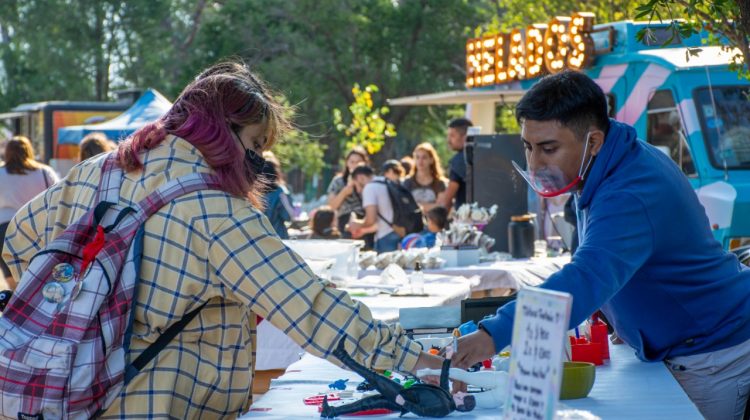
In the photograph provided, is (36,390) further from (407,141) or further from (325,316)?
(407,141)

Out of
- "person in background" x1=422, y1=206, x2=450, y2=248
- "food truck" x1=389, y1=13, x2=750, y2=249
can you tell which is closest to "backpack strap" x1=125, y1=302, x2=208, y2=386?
"food truck" x1=389, y1=13, x2=750, y2=249

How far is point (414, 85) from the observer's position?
31.5m

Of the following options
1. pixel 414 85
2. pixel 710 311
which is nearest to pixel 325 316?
pixel 710 311

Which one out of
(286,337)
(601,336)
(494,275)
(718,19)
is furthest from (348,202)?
(601,336)

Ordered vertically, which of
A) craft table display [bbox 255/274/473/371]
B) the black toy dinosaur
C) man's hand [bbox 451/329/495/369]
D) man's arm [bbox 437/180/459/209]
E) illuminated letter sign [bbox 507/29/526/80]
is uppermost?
illuminated letter sign [bbox 507/29/526/80]

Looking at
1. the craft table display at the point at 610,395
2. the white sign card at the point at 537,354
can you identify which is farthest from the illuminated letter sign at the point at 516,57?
the white sign card at the point at 537,354

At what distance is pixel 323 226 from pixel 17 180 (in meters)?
3.35

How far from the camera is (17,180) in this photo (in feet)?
32.7

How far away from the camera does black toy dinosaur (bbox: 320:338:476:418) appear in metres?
2.80

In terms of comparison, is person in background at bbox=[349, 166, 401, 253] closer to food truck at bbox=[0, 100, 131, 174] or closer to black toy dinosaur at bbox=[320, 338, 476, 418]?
black toy dinosaur at bbox=[320, 338, 476, 418]

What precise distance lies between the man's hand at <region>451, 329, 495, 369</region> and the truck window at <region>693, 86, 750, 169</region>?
668 cm

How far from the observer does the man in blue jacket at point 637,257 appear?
9.30 ft

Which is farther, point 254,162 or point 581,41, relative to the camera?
point 581,41

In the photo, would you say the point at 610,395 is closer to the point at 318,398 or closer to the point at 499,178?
the point at 318,398
